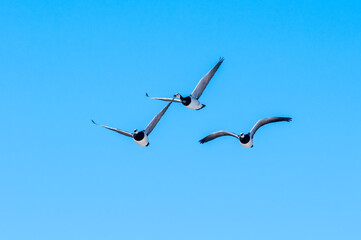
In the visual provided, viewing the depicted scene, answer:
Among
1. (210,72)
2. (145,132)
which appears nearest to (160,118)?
(145,132)

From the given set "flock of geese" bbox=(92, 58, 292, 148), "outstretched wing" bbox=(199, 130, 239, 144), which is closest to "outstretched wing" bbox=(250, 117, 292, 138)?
"flock of geese" bbox=(92, 58, 292, 148)

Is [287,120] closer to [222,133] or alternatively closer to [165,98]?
[222,133]

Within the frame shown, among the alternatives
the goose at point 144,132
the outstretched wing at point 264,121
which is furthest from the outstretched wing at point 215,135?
the goose at point 144,132

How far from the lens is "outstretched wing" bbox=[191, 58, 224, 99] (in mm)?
53138

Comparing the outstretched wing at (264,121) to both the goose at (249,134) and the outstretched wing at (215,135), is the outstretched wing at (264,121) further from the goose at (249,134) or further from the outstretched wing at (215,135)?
the outstretched wing at (215,135)

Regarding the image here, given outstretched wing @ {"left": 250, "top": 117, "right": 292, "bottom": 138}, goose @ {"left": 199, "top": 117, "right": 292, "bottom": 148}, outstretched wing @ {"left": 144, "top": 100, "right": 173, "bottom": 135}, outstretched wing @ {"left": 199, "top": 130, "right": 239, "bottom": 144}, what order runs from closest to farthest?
goose @ {"left": 199, "top": 117, "right": 292, "bottom": 148}, outstretched wing @ {"left": 144, "top": 100, "right": 173, "bottom": 135}, outstretched wing @ {"left": 250, "top": 117, "right": 292, "bottom": 138}, outstretched wing @ {"left": 199, "top": 130, "right": 239, "bottom": 144}

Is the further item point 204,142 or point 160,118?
point 204,142

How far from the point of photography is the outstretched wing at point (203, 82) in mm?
53138

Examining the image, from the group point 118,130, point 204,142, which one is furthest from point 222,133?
point 118,130

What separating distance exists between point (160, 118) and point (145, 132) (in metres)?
1.44

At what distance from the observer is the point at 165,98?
5491cm

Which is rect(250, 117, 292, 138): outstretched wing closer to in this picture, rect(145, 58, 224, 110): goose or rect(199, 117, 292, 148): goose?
rect(199, 117, 292, 148): goose

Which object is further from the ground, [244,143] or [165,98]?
[165,98]

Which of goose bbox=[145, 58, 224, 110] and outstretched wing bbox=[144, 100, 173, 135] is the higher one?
goose bbox=[145, 58, 224, 110]
